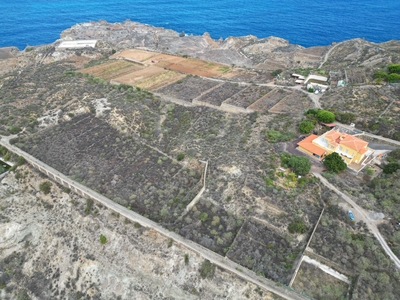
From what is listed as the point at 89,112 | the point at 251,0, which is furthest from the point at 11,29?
the point at 251,0

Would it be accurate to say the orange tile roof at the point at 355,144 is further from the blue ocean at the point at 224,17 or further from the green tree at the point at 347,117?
the blue ocean at the point at 224,17

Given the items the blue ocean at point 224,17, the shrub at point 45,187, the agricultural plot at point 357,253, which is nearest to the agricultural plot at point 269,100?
the agricultural plot at point 357,253

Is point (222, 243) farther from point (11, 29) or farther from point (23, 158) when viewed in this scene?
point (11, 29)

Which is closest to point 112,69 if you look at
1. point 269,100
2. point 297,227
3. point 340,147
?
point 269,100

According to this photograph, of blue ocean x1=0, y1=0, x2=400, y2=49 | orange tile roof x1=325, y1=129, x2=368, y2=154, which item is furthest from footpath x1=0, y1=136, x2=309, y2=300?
blue ocean x1=0, y1=0, x2=400, y2=49

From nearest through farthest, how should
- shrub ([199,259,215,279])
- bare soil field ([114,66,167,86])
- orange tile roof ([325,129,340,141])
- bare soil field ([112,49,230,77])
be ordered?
shrub ([199,259,215,279])
orange tile roof ([325,129,340,141])
bare soil field ([114,66,167,86])
bare soil field ([112,49,230,77])

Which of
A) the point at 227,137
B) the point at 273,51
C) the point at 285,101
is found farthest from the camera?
the point at 273,51

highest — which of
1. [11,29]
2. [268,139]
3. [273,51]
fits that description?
[268,139]

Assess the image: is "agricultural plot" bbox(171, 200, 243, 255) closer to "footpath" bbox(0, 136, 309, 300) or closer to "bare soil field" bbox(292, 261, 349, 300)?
"footpath" bbox(0, 136, 309, 300)
